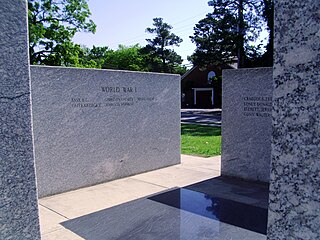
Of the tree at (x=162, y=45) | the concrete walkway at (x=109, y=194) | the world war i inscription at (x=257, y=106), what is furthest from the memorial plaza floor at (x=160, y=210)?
the tree at (x=162, y=45)

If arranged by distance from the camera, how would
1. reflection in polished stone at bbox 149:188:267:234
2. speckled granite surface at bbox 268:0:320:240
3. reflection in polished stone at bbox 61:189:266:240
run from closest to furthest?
speckled granite surface at bbox 268:0:320:240 → reflection in polished stone at bbox 61:189:266:240 → reflection in polished stone at bbox 149:188:267:234

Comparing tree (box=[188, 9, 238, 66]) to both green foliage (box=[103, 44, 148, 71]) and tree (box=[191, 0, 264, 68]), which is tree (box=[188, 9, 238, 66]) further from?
green foliage (box=[103, 44, 148, 71])

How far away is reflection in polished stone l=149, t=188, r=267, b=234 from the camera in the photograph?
415 centimetres

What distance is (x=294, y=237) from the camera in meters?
1.22

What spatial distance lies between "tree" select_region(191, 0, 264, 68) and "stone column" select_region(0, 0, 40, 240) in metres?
26.6

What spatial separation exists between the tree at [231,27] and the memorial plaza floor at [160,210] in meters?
23.0

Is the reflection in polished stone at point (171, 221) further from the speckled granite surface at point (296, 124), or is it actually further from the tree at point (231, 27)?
the tree at point (231, 27)

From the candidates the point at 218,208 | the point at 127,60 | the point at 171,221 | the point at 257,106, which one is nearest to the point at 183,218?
the point at 171,221

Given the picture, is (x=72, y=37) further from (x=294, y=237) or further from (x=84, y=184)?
(x=294, y=237)

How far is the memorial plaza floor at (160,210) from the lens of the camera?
151 inches

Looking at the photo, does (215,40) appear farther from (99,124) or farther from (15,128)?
(15,128)

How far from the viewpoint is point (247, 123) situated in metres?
6.43

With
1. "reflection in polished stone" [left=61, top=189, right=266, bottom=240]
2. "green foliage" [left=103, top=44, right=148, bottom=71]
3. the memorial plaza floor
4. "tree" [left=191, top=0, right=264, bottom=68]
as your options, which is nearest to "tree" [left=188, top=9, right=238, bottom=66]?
"tree" [left=191, top=0, right=264, bottom=68]

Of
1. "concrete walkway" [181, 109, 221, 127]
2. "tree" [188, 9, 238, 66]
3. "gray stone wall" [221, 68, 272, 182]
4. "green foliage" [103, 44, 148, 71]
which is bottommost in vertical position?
"concrete walkway" [181, 109, 221, 127]
